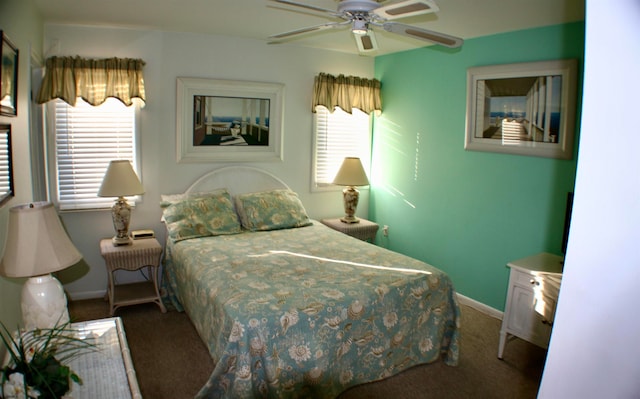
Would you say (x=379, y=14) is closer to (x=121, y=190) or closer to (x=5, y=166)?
(x=5, y=166)

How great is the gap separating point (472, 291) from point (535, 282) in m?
1.30

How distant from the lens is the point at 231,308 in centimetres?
265

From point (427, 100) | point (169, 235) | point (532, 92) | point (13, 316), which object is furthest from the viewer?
point (427, 100)

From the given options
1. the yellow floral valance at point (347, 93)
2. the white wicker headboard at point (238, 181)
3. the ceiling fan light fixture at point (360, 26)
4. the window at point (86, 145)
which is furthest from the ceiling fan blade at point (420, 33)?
the window at point (86, 145)

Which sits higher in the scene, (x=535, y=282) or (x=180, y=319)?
(x=535, y=282)

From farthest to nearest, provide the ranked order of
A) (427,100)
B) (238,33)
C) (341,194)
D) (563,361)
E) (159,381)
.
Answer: (341,194) → (427,100) → (238,33) → (159,381) → (563,361)

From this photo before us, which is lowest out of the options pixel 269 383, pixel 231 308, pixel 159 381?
pixel 159 381

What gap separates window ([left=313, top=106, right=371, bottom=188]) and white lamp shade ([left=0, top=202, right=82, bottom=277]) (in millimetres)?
3409

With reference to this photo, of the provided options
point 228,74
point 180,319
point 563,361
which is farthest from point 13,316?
point 228,74

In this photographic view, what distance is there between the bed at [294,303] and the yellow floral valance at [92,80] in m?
1.06

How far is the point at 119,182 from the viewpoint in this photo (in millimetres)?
3854

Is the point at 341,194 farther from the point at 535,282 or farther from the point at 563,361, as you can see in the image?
the point at 563,361

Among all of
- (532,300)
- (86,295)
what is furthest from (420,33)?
(86,295)

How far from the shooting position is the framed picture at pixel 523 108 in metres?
3.51
